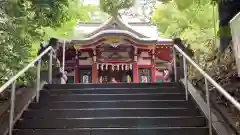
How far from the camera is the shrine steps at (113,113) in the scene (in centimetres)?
461

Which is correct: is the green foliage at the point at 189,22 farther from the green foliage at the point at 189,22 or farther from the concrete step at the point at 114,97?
the concrete step at the point at 114,97

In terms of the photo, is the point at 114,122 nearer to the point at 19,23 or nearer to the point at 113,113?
the point at 113,113

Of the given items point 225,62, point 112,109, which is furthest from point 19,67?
point 225,62

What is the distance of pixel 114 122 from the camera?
15.9ft

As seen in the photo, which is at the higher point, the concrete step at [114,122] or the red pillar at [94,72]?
the red pillar at [94,72]

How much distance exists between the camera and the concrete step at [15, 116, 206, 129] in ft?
15.8

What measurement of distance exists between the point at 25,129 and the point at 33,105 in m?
0.83

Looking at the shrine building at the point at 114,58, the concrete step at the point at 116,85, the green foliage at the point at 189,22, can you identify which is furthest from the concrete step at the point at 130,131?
the shrine building at the point at 114,58

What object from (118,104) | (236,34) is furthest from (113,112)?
(236,34)

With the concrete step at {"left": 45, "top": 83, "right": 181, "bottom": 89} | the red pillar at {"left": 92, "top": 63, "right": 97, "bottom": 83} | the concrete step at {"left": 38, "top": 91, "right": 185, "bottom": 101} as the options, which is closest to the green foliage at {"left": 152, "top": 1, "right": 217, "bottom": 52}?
the red pillar at {"left": 92, "top": 63, "right": 97, "bottom": 83}

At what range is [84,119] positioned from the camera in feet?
16.1

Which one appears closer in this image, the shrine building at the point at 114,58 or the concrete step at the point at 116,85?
the concrete step at the point at 116,85

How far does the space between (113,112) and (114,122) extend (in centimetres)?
36

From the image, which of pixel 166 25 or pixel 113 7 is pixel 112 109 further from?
pixel 113 7
